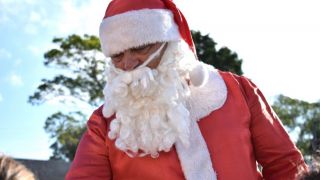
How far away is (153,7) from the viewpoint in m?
2.66

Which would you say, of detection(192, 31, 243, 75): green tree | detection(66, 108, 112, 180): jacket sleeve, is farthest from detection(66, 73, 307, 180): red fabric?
detection(192, 31, 243, 75): green tree

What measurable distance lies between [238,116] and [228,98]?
11cm

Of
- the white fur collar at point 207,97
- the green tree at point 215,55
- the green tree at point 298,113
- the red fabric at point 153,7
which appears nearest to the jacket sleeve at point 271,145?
the white fur collar at point 207,97

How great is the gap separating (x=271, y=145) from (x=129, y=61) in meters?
0.62

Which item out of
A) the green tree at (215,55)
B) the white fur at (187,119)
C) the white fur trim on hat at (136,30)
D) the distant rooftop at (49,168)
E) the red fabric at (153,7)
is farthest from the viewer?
the green tree at (215,55)

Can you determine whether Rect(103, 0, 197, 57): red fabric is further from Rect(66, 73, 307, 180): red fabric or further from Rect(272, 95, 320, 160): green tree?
Rect(272, 95, 320, 160): green tree

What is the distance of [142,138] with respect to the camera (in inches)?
96.8

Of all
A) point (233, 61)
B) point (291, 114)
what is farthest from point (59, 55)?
point (291, 114)

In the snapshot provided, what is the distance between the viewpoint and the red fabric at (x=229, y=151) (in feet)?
7.89

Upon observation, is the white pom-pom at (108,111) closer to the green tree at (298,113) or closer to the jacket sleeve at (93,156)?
the jacket sleeve at (93,156)

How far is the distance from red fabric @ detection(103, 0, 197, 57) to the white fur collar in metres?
0.18

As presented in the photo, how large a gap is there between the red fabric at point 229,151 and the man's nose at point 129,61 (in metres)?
0.24

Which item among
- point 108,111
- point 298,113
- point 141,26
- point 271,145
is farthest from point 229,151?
point 298,113

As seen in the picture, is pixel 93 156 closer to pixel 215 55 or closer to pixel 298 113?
pixel 215 55
